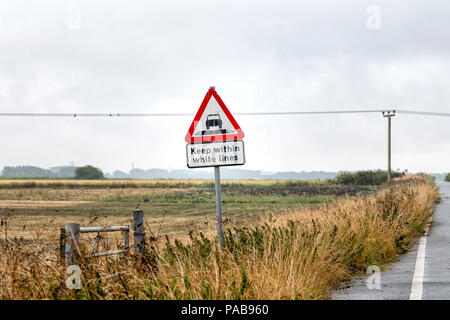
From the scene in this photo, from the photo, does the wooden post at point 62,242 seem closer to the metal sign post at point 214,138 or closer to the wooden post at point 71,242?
the wooden post at point 71,242

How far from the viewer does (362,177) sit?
302ft

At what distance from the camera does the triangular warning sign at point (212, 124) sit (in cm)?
928

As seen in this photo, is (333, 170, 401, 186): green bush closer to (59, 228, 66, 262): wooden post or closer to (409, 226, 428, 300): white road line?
(409, 226, 428, 300): white road line

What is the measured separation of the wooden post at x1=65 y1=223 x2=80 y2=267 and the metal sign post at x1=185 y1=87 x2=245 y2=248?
240cm

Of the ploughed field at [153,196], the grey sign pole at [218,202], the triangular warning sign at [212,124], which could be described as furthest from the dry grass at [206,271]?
the ploughed field at [153,196]

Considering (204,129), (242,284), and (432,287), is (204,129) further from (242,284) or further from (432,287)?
(432,287)

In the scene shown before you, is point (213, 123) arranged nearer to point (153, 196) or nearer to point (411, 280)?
point (411, 280)

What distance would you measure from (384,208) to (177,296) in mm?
12107

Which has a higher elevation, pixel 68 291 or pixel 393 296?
pixel 68 291

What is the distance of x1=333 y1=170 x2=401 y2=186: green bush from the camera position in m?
90.3

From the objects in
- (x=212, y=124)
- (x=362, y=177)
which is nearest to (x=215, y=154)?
(x=212, y=124)

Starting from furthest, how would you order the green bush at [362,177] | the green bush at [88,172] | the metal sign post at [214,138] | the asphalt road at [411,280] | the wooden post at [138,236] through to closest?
the green bush at [88,172] < the green bush at [362,177] < the metal sign post at [214,138] < the wooden post at [138,236] < the asphalt road at [411,280]
